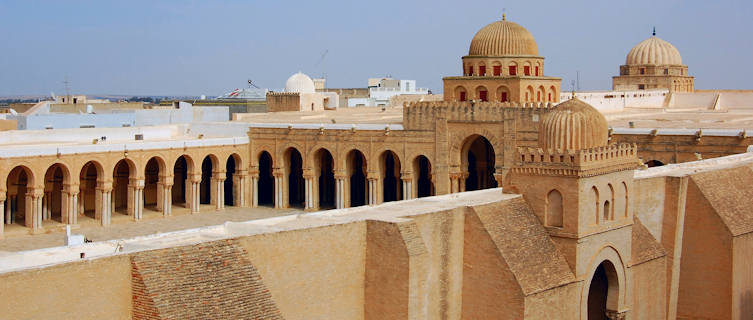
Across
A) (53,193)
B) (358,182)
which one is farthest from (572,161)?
(358,182)

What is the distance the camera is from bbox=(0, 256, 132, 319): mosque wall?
13.4 m

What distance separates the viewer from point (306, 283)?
1748cm

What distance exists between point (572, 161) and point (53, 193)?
23.3 meters

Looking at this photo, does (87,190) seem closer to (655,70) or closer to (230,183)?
(230,183)

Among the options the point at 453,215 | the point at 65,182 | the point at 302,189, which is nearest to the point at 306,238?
the point at 453,215

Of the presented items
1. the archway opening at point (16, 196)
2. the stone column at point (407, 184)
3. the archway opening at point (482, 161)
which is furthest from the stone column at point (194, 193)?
the archway opening at point (482, 161)

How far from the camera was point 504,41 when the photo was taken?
126 feet

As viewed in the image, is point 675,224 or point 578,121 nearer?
point 578,121

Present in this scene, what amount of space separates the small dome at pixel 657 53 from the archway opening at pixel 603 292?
42.4 metres

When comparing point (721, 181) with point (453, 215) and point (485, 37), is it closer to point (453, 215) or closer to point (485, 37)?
point (453, 215)

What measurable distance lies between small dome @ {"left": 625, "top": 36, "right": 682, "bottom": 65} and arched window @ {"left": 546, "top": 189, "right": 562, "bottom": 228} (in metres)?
44.1

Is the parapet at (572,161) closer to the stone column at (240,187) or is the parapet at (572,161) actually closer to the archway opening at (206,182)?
the stone column at (240,187)

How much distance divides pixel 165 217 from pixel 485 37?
14033mm

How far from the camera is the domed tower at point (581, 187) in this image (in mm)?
20516
